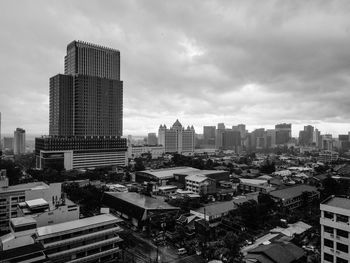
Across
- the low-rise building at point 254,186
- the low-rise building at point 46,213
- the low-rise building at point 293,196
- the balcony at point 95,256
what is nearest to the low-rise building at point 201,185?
the low-rise building at point 254,186

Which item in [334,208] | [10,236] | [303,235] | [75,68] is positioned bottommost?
[303,235]

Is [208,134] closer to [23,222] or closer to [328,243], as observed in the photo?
[23,222]

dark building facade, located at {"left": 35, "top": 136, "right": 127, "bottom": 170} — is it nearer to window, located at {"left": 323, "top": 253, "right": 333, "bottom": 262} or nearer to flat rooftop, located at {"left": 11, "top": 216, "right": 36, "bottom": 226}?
flat rooftop, located at {"left": 11, "top": 216, "right": 36, "bottom": 226}

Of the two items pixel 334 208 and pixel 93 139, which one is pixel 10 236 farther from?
pixel 93 139

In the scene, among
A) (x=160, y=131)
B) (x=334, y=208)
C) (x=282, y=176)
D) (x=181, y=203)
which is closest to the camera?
(x=334, y=208)

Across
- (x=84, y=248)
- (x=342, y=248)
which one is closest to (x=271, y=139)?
(x=342, y=248)

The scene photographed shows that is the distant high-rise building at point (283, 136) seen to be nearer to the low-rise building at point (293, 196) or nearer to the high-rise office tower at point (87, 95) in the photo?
the high-rise office tower at point (87, 95)

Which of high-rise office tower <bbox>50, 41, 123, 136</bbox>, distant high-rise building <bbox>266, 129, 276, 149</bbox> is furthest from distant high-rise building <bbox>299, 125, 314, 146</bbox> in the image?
high-rise office tower <bbox>50, 41, 123, 136</bbox>

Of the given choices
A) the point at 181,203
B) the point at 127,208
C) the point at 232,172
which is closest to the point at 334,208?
the point at 181,203
